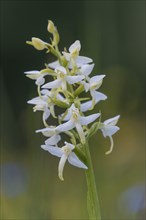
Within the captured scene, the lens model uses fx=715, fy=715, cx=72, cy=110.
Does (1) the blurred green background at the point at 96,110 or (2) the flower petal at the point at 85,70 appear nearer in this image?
(2) the flower petal at the point at 85,70

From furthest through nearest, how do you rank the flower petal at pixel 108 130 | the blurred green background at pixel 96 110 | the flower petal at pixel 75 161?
the blurred green background at pixel 96 110 < the flower petal at pixel 108 130 < the flower petal at pixel 75 161

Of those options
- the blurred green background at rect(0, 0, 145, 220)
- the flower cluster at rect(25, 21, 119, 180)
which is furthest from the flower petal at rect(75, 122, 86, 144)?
the blurred green background at rect(0, 0, 145, 220)

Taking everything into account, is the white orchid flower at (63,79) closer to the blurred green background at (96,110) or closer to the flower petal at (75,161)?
the flower petal at (75,161)

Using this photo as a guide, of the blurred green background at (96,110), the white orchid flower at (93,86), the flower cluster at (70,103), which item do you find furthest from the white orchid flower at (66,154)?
the blurred green background at (96,110)

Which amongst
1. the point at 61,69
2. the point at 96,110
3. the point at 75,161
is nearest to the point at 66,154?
the point at 75,161

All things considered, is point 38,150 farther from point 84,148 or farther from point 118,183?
point 84,148

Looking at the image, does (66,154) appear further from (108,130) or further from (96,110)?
(96,110)

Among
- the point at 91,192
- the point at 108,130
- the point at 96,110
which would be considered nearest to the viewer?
the point at 91,192
